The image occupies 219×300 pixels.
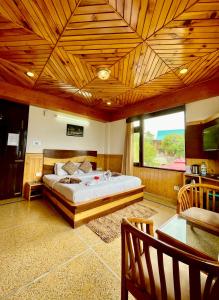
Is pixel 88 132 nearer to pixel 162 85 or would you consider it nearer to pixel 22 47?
pixel 162 85

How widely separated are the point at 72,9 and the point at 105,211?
3177mm

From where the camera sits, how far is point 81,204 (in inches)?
96.2

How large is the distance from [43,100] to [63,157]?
1833 mm

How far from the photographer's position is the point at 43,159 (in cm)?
418

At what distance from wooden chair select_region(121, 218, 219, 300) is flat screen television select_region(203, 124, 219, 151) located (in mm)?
2464

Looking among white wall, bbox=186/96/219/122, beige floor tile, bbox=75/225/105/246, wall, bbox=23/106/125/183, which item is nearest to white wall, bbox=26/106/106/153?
wall, bbox=23/106/125/183

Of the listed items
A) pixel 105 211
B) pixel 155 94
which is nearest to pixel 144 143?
pixel 155 94

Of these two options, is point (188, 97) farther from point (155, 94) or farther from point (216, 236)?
point (216, 236)

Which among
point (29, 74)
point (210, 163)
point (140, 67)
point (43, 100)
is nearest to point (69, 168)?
point (43, 100)

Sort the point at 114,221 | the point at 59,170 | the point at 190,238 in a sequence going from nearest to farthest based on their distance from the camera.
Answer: the point at 190,238 → the point at 114,221 → the point at 59,170

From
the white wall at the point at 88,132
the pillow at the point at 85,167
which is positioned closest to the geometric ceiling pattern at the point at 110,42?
the white wall at the point at 88,132

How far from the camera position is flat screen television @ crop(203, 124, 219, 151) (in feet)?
8.72

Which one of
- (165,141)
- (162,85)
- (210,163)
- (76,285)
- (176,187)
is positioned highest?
(162,85)

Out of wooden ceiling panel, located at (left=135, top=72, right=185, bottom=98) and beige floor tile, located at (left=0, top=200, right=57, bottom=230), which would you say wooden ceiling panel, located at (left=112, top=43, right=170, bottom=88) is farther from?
beige floor tile, located at (left=0, top=200, right=57, bottom=230)
